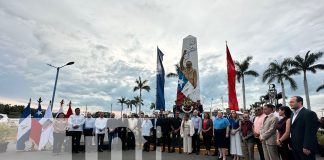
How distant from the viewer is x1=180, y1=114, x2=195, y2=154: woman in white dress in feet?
36.8

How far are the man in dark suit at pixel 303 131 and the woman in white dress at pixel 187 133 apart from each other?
5831 millimetres

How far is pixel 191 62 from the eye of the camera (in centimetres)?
1789

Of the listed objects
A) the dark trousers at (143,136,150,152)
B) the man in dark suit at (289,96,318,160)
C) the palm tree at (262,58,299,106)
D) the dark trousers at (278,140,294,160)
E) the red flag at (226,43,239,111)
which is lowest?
the dark trousers at (143,136,150,152)

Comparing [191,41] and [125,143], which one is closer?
[125,143]

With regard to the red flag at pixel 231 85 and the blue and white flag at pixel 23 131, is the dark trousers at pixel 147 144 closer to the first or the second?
the red flag at pixel 231 85

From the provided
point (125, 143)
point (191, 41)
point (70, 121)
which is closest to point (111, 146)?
point (125, 143)

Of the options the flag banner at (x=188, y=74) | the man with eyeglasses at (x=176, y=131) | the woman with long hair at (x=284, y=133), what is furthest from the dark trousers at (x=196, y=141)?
the flag banner at (x=188, y=74)

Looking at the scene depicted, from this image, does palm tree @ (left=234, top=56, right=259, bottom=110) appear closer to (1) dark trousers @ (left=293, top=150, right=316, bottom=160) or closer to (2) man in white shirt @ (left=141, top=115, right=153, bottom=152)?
(2) man in white shirt @ (left=141, top=115, right=153, bottom=152)

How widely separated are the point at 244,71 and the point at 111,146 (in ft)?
101

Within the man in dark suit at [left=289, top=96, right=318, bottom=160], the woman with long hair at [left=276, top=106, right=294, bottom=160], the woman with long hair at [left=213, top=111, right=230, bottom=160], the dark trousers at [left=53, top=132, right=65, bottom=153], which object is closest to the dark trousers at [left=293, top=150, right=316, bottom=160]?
the man in dark suit at [left=289, top=96, right=318, bottom=160]

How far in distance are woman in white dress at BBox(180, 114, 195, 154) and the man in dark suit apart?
19.1ft

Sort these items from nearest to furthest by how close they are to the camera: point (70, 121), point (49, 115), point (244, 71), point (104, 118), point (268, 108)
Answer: point (268, 108) < point (70, 121) < point (104, 118) < point (49, 115) < point (244, 71)

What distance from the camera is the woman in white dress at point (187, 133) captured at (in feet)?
36.8

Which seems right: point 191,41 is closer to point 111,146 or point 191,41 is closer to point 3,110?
point 111,146
